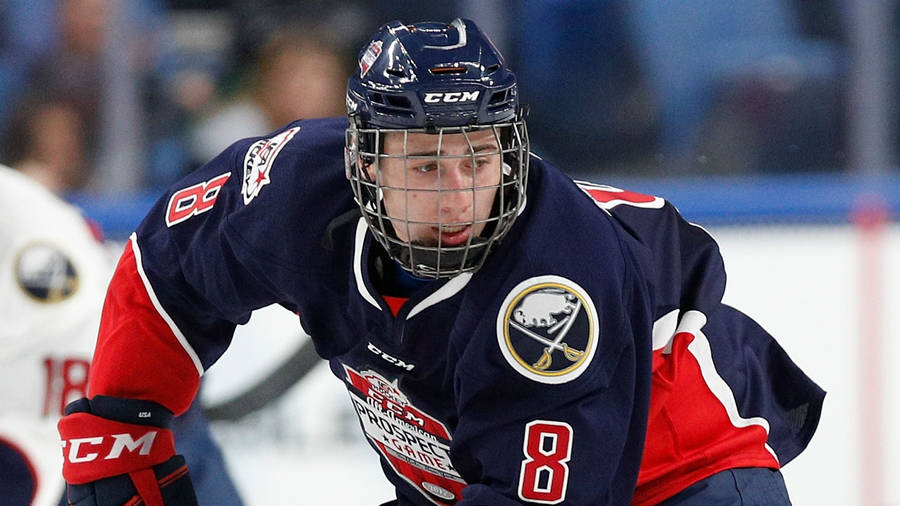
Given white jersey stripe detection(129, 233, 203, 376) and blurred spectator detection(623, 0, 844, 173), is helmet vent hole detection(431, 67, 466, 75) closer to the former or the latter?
white jersey stripe detection(129, 233, 203, 376)

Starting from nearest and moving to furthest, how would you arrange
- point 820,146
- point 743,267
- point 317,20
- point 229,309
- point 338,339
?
point 338,339, point 229,309, point 743,267, point 820,146, point 317,20

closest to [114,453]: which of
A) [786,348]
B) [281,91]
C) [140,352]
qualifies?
[140,352]

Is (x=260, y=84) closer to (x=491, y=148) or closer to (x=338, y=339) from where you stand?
(x=338, y=339)

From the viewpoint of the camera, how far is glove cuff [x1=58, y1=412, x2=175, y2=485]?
7.29 ft

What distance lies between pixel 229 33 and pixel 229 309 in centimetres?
233

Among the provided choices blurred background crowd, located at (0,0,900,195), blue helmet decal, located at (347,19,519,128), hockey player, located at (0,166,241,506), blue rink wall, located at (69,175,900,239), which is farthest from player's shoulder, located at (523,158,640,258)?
blurred background crowd, located at (0,0,900,195)

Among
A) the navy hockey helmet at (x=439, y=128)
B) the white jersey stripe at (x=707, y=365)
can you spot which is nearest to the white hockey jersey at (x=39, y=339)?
the navy hockey helmet at (x=439, y=128)

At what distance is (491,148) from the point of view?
1778 millimetres

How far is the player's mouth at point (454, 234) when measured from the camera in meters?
1.76

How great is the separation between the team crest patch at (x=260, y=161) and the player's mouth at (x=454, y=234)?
0.41m

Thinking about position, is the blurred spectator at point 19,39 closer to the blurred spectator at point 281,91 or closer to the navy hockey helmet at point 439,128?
the blurred spectator at point 281,91

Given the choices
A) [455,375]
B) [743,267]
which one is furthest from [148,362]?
[743,267]

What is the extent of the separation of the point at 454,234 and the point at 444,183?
7cm

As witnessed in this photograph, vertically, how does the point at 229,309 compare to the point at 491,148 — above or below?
below
